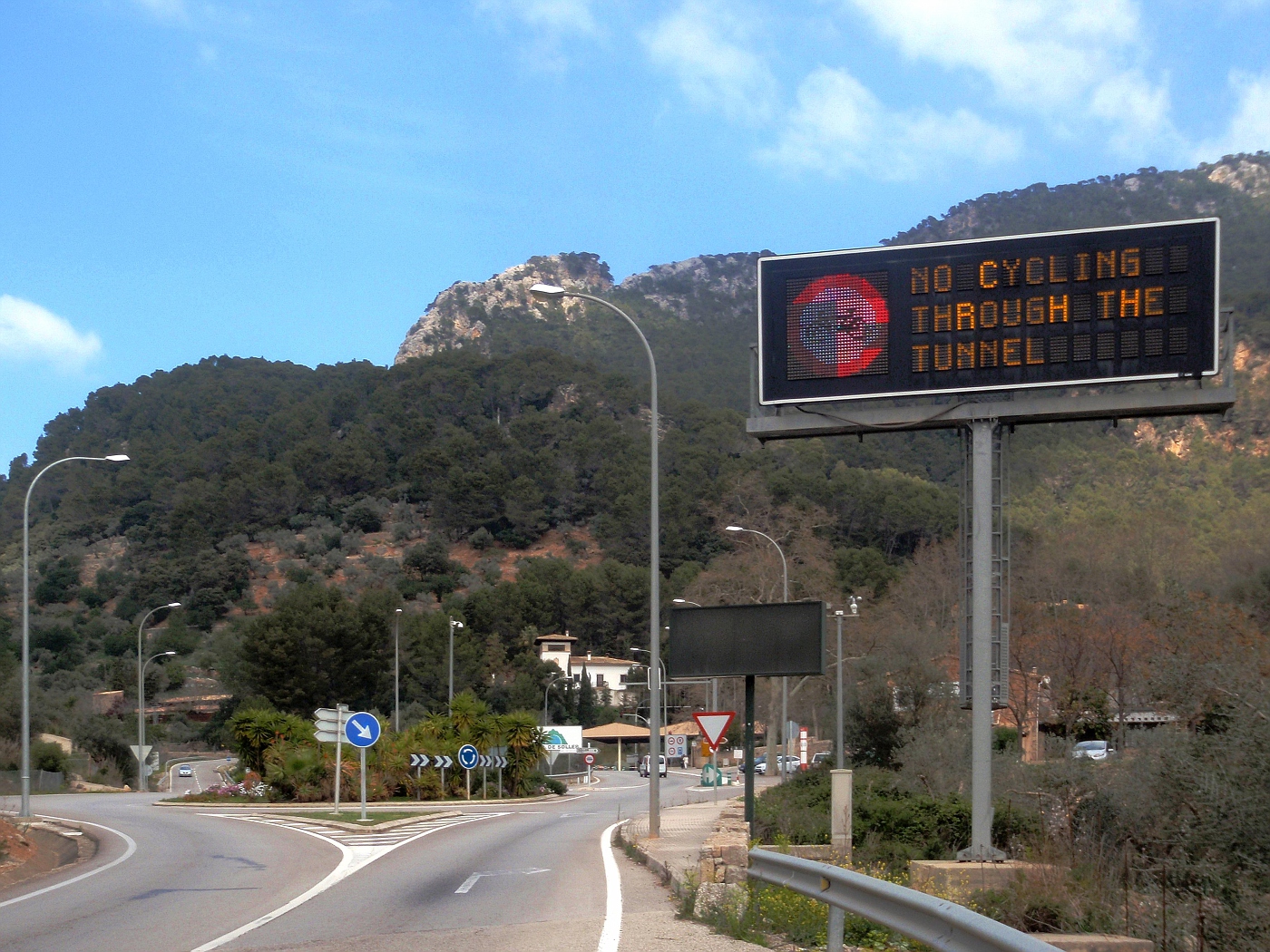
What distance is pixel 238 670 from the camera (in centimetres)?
7831

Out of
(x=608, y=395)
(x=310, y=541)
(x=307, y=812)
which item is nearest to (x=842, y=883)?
(x=307, y=812)

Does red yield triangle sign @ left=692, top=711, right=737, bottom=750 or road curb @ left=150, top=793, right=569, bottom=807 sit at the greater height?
red yield triangle sign @ left=692, top=711, right=737, bottom=750

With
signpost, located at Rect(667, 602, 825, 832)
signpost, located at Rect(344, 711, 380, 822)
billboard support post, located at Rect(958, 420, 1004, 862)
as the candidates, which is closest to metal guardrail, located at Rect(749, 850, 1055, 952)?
billboard support post, located at Rect(958, 420, 1004, 862)

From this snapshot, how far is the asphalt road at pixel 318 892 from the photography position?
10.6 m

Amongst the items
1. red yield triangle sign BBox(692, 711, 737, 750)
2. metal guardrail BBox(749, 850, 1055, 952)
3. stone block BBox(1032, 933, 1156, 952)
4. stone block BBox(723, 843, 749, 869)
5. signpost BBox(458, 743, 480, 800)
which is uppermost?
metal guardrail BBox(749, 850, 1055, 952)

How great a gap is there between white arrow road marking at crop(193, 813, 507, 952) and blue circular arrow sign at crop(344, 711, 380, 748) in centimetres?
175

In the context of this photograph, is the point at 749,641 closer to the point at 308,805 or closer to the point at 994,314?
the point at 994,314

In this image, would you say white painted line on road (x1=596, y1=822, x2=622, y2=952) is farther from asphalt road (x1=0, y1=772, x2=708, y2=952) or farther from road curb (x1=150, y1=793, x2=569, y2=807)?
road curb (x1=150, y1=793, x2=569, y2=807)

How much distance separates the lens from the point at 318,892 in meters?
13.9

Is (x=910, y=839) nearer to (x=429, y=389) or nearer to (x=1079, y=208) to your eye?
(x=429, y=389)

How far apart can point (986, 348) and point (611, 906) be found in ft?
30.3

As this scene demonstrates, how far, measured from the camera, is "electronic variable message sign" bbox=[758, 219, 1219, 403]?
17.0m

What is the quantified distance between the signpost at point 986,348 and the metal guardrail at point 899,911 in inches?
331

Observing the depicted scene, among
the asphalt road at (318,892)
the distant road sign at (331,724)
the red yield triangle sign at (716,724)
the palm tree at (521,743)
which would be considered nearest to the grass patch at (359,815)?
the asphalt road at (318,892)
